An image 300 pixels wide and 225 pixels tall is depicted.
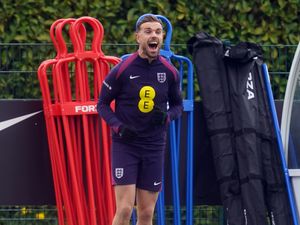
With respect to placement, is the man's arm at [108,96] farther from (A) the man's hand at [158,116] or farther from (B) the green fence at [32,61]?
(B) the green fence at [32,61]

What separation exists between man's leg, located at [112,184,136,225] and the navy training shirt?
34cm

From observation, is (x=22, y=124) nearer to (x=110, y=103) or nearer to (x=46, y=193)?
(x=46, y=193)

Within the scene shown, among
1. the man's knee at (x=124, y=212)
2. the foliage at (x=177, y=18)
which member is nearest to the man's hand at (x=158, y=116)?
the man's knee at (x=124, y=212)

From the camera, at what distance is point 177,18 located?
11.1 meters

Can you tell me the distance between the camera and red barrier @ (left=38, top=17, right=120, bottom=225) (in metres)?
9.30

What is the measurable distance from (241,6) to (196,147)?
1.86 meters

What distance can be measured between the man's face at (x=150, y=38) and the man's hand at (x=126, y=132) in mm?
533

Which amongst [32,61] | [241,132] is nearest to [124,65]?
[241,132]

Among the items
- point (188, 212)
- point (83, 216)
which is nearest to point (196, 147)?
point (188, 212)

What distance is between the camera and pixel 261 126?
31.1ft

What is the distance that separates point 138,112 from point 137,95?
4.7 inches

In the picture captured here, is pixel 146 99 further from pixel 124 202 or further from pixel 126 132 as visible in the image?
pixel 124 202

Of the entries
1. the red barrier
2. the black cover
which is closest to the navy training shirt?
the red barrier

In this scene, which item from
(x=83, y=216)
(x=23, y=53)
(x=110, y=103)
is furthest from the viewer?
(x=23, y=53)
